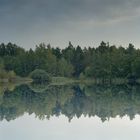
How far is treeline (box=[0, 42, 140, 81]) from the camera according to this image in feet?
210

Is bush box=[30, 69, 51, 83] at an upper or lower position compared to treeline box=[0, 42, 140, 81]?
lower

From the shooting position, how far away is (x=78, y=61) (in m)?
84.0

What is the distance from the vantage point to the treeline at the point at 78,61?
210ft

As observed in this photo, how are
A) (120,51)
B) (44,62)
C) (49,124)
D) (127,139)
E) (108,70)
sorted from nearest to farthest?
(127,139) < (49,124) < (108,70) < (120,51) < (44,62)

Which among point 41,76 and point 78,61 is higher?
point 78,61

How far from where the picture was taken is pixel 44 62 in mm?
75438

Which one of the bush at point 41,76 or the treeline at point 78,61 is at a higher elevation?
the treeline at point 78,61

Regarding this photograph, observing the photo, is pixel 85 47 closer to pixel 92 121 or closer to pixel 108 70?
pixel 108 70

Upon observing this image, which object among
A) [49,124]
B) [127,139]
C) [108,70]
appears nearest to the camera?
[127,139]

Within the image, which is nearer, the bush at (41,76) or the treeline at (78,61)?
the treeline at (78,61)

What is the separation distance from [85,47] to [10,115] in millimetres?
69513

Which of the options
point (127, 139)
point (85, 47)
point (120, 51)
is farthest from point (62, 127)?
point (85, 47)

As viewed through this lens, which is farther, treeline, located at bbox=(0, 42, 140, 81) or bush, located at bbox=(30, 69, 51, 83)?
bush, located at bbox=(30, 69, 51, 83)

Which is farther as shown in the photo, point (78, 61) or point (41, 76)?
point (78, 61)
